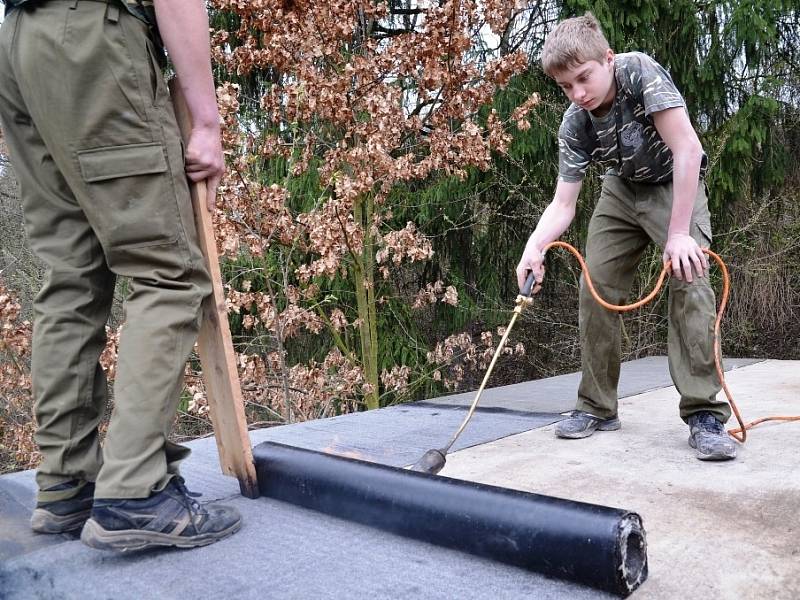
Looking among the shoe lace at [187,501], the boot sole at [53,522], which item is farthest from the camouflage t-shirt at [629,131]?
the boot sole at [53,522]

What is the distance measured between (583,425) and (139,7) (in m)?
2.01

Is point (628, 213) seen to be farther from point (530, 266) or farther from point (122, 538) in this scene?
point (122, 538)

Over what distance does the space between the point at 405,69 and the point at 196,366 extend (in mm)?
3164

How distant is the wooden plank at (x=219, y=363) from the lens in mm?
1663

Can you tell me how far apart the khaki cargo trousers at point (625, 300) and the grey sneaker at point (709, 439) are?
4 cm

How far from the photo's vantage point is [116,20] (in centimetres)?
146

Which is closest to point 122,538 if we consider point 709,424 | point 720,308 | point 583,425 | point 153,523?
point 153,523

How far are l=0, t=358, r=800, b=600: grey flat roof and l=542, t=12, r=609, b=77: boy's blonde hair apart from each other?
1301 mm

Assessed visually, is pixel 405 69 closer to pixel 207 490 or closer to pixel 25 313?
pixel 207 490

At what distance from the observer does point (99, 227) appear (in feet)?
4.94

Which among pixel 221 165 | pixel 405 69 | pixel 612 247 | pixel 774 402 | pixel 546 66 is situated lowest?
pixel 774 402

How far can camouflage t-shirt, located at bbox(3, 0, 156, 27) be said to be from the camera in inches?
58.2

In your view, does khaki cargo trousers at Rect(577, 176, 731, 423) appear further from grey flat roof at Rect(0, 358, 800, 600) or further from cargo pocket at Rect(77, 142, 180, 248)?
cargo pocket at Rect(77, 142, 180, 248)

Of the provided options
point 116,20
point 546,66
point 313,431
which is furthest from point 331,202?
point 116,20
